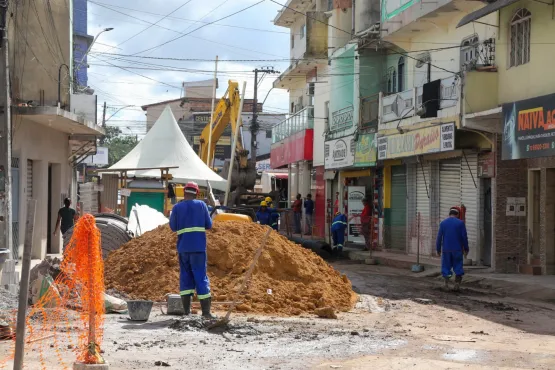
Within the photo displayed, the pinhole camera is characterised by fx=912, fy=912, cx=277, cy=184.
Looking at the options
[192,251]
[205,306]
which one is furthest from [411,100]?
[205,306]

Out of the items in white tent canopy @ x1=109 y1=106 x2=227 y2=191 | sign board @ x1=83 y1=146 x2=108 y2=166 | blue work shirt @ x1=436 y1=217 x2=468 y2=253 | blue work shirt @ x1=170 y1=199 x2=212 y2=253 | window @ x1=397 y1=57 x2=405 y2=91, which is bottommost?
blue work shirt @ x1=436 y1=217 x2=468 y2=253

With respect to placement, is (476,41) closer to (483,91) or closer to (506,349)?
(483,91)

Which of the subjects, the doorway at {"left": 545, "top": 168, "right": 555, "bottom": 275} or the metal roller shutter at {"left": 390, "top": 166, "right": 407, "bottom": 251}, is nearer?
the doorway at {"left": 545, "top": 168, "right": 555, "bottom": 275}

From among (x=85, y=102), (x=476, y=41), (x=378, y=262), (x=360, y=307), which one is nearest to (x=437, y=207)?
(x=378, y=262)

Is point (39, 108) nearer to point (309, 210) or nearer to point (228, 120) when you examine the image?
point (228, 120)

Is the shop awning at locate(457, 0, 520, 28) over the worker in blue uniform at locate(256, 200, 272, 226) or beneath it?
Answer: over

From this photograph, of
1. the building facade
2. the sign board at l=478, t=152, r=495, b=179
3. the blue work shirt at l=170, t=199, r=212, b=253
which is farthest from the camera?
the sign board at l=478, t=152, r=495, b=179

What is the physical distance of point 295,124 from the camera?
1812 inches

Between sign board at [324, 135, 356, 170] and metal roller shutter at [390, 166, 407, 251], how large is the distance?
9.17ft

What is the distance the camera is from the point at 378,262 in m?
27.0

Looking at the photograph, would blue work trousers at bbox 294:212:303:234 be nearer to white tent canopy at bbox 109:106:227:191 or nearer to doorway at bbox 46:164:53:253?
white tent canopy at bbox 109:106:227:191

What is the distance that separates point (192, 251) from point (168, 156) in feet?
52.1

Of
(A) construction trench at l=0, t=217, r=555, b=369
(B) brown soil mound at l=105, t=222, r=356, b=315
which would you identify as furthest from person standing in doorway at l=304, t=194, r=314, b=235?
(B) brown soil mound at l=105, t=222, r=356, b=315

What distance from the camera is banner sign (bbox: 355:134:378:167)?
31.5 meters
